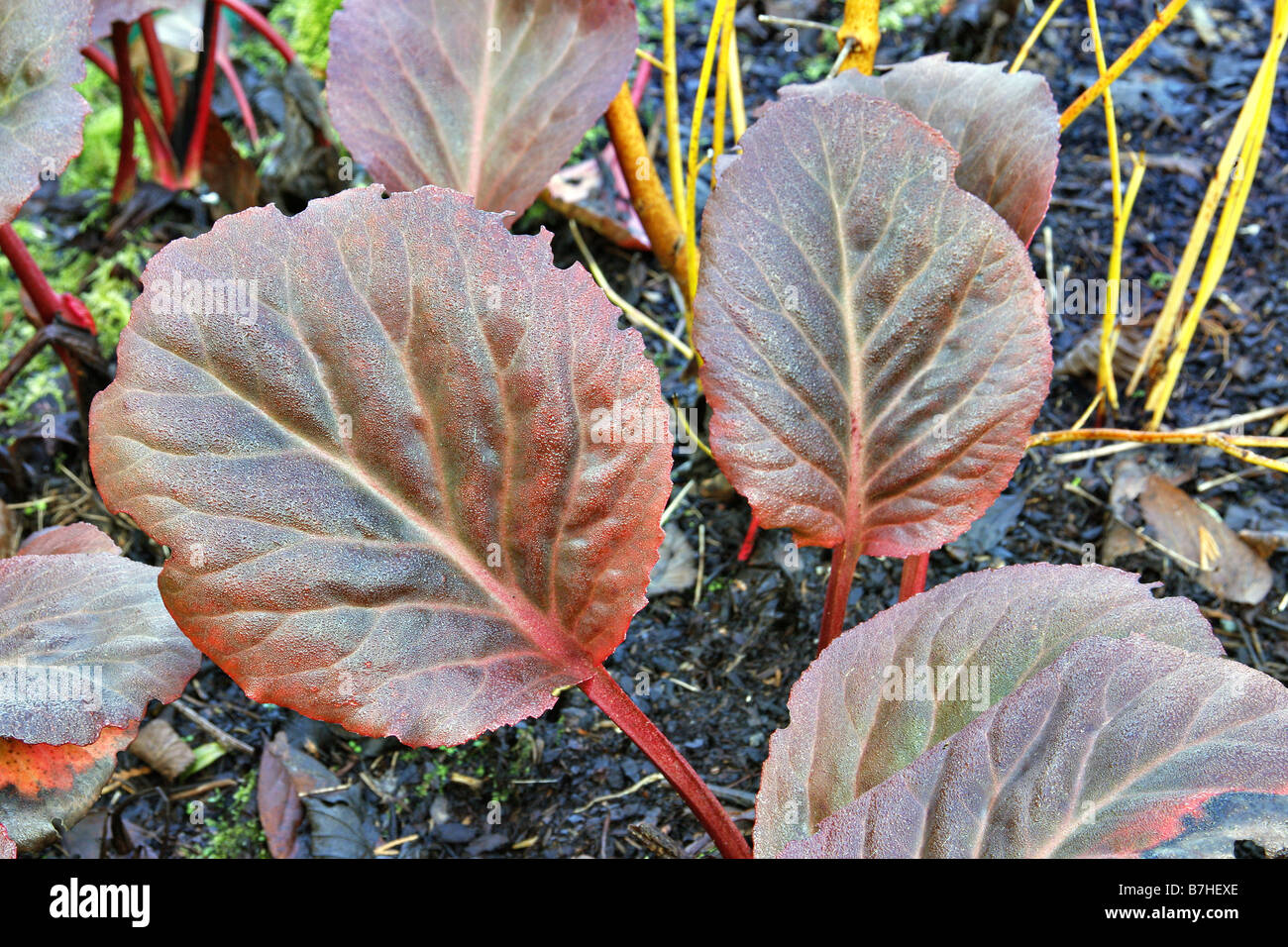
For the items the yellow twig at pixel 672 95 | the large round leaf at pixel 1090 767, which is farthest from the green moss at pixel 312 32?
the large round leaf at pixel 1090 767

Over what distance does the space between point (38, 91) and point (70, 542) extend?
0.45 metres

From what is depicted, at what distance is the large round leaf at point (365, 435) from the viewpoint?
766 mm

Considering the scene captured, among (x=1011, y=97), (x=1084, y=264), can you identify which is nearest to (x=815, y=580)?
(x=1011, y=97)

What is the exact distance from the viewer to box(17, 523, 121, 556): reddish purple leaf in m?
1.08

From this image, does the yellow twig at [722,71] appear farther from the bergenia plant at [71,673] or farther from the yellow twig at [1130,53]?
the bergenia plant at [71,673]

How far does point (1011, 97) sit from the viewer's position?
102 centimetres

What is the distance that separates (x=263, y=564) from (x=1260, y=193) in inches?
63.8

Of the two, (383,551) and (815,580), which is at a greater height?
(383,551)

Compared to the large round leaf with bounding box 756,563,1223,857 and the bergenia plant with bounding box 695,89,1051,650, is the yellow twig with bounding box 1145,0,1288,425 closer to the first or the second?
the bergenia plant with bounding box 695,89,1051,650

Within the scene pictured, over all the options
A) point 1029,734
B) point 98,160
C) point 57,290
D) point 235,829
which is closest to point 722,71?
point 1029,734

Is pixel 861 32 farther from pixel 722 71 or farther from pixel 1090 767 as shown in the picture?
pixel 1090 767

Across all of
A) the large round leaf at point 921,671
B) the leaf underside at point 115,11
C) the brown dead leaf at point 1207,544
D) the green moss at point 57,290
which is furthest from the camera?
the green moss at point 57,290

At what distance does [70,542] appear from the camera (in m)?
1.10
